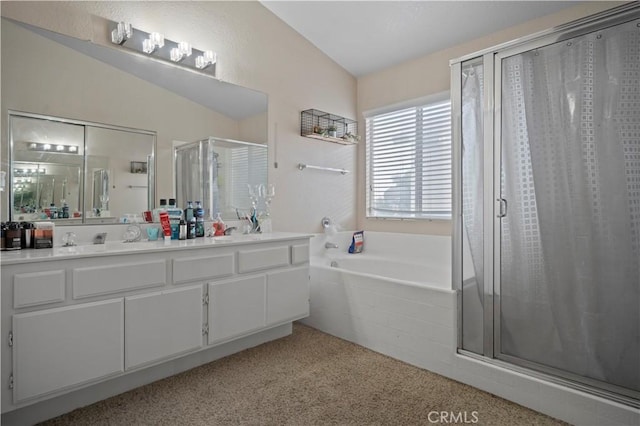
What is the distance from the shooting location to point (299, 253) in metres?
2.66

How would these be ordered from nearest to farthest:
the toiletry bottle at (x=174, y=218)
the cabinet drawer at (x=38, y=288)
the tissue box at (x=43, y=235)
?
the cabinet drawer at (x=38, y=288) → the tissue box at (x=43, y=235) → the toiletry bottle at (x=174, y=218)

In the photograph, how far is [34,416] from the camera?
1681 mm

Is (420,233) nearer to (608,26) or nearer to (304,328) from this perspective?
(304,328)

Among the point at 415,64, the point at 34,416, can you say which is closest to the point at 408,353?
the point at 34,416

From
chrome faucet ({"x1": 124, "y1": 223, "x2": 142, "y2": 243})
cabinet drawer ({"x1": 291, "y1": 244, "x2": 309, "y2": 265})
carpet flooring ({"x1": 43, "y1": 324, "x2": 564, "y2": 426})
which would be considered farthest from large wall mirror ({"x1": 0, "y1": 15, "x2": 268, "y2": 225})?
carpet flooring ({"x1": 43, "y1": 324, "x2": 564, "y2": 426})

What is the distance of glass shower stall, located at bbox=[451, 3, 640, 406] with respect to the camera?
164cm

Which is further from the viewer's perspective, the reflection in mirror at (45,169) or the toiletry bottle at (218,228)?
the toiletry bottle at (218,228)

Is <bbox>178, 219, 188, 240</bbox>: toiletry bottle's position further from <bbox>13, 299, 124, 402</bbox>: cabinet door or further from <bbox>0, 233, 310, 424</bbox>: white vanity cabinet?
<bbox>13, 299, 124, 402</bbox>: cabinet door

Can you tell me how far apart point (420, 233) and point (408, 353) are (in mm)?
1368

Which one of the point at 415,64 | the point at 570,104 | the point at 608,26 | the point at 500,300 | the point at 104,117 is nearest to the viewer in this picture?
the point at 608,26

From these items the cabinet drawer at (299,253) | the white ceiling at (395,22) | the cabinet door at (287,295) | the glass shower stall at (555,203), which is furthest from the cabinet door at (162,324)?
the white ceiling at (395,22)

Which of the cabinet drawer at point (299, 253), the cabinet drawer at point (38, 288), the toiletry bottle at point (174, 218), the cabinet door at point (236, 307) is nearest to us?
the cabinet drawer at point (38, 288)

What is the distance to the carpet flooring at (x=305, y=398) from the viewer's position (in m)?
1.74

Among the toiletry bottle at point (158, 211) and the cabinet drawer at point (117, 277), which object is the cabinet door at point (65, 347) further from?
the toiletry bottle at point (158, 211)
